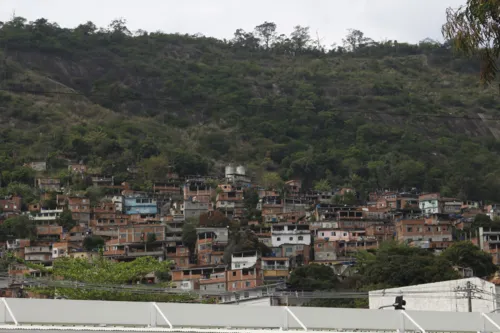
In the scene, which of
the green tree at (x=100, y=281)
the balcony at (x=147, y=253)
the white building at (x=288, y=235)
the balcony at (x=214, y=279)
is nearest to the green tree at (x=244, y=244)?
the white building at (x=288, y=235)

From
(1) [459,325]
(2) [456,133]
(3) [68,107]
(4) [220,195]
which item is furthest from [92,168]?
(1) [459,325]

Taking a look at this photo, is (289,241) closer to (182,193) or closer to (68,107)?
(182,193)

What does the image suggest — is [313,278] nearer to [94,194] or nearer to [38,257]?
[38,257]

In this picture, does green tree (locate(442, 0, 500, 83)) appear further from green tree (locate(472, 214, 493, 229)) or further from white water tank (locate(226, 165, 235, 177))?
white water tank (locate(226, 165, 235, 177))

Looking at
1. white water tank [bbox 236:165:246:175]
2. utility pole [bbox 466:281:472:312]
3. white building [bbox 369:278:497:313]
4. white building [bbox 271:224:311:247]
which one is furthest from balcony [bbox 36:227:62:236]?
utility pole [bbox 466:281:472:312]

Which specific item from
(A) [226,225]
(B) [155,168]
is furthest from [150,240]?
(B) [155,168]

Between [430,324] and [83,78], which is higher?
[83,78]
